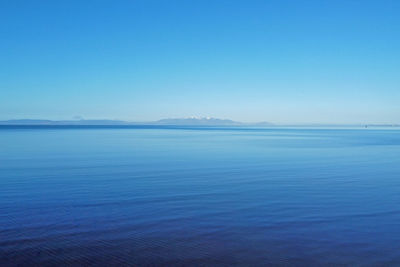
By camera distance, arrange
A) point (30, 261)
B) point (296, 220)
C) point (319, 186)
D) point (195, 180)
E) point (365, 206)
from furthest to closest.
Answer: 1. point (195, 180)
2. point (319, 186)
3. point (365, 206)
4. point (296, 220)
5. point (30, 261)

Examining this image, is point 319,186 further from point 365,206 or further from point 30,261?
point 30,261

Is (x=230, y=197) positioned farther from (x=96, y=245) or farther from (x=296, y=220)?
(x=96, y=245)

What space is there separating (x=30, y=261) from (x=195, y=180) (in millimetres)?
10557

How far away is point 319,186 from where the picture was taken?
49.7 ft

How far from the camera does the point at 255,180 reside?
16672mm

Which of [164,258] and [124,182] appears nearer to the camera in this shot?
[164,258]

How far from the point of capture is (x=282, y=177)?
1778cm

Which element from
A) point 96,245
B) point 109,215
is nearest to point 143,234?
point 96,245

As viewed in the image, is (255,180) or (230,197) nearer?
(230,197)

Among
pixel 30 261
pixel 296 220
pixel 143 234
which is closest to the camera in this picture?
pixel 30 261

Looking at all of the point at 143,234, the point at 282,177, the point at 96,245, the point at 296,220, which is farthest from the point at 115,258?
the point at 282,177

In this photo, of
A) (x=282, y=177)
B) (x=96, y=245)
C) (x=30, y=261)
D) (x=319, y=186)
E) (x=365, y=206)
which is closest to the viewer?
(x=30, y=261)

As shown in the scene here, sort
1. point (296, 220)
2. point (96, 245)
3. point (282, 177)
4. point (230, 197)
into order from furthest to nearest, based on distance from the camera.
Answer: point (282, 177), point (230, 197), point (296, 220), point (96, 245)

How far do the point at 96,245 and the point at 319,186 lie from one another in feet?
Result: 37.1
